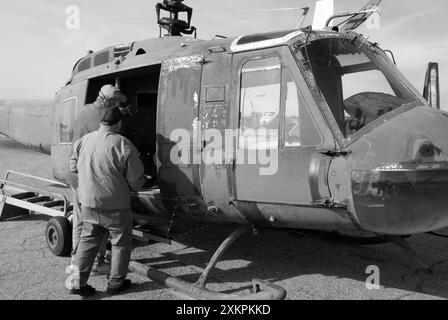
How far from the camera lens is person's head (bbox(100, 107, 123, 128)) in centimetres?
418

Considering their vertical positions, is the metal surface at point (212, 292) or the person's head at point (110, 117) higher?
the person's head at point (110, 117)

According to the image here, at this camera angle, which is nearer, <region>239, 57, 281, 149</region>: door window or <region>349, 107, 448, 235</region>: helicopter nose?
<region>349, 107, 448, 235</region>: helicopter nose

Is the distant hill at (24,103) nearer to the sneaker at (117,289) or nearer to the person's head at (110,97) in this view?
the person's head at (110,97)

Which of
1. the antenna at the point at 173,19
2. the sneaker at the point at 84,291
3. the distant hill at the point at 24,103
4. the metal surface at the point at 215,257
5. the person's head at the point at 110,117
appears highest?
the antenna at the point at 173,19

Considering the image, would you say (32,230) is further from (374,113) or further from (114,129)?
(374,113)

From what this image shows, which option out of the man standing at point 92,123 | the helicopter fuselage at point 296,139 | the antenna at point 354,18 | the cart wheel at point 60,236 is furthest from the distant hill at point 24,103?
the antenna at point 354,18

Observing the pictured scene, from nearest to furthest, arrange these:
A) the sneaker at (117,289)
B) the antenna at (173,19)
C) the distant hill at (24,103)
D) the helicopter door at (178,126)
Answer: the sneaker at (117,289) < the helicopter door at (178,126) < the antenna at (173,19) < the distant hill at (24,103)

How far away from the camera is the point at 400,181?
3.43 meters

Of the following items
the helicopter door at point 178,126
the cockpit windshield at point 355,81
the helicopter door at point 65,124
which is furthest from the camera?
the helicopter door at point 65,124

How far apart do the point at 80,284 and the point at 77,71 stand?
3.89m

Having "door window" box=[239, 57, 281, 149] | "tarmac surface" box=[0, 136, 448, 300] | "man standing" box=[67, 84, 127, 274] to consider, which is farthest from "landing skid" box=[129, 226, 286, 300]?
"door window" box=[239, 57, 281, 149]

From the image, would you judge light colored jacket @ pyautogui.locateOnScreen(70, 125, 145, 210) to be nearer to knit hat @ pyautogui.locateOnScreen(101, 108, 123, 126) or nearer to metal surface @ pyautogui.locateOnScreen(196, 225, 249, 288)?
knit hat @ pyautogui.locateOnScreen(101, 108, 123, 126)

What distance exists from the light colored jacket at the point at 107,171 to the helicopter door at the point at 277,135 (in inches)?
40.0

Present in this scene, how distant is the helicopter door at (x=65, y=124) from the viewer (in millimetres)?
5969
